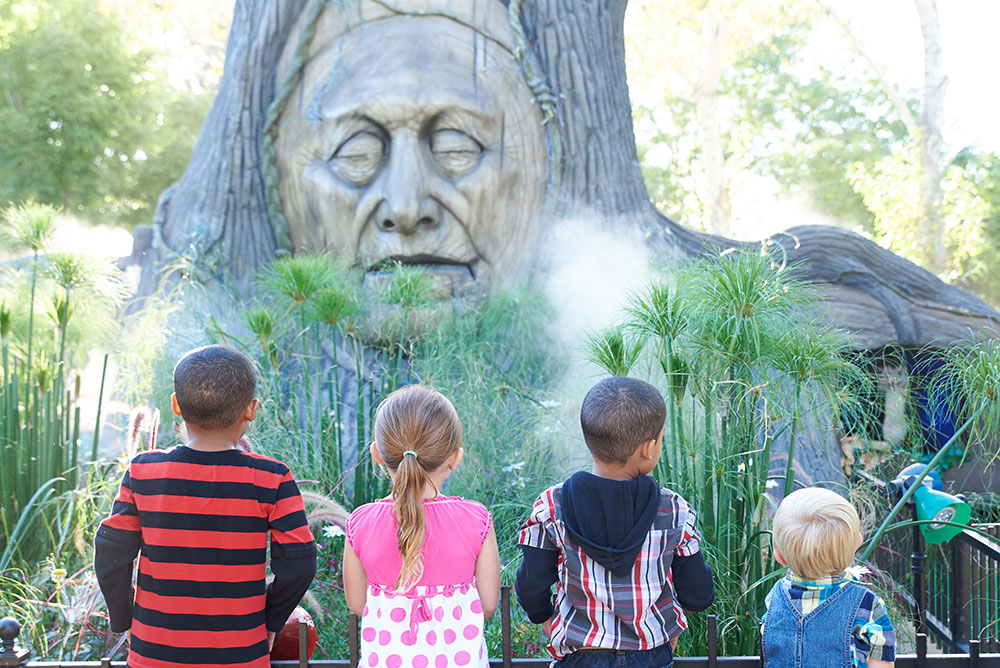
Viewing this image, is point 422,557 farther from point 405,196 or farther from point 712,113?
point 712,113

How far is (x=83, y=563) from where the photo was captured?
11.1ft

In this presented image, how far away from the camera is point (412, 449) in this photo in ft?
6.01

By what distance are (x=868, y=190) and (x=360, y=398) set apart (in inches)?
493

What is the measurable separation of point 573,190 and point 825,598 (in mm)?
3338

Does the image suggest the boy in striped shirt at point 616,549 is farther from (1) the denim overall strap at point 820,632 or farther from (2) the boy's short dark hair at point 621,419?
(1) the denim overall strap at point 820,632

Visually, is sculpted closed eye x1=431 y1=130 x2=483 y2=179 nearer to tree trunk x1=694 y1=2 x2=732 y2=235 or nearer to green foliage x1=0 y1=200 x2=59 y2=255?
green foliage x1=0 y1=200 x2=59 y2=255

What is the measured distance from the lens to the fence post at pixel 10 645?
6.68 ft

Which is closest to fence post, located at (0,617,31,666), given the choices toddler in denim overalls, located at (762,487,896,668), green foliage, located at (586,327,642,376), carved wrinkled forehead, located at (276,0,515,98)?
green foliage, located at (586,327,642,376)

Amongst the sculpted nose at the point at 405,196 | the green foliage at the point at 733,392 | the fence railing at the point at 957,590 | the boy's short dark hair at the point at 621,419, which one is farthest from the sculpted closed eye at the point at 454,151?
the boy's short dark hair at the point at 621,419

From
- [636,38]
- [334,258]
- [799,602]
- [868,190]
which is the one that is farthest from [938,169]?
[799,602]

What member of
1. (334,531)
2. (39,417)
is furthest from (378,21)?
(334,531)

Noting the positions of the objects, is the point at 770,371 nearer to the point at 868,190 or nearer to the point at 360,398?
the point at 360,398

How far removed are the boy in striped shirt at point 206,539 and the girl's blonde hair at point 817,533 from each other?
40.2 inches

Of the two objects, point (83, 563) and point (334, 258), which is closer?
point (83, 563)
